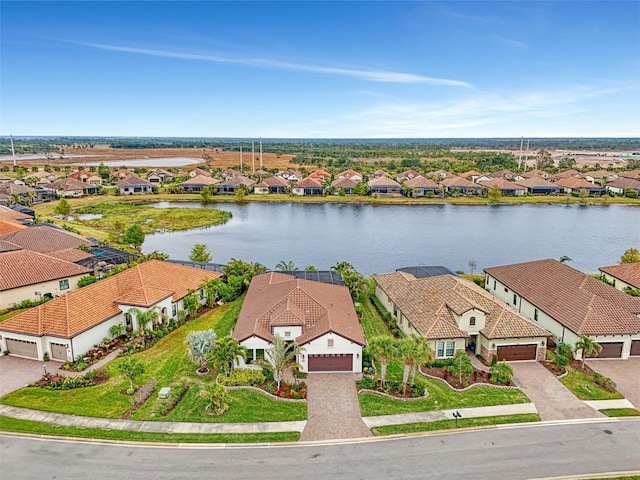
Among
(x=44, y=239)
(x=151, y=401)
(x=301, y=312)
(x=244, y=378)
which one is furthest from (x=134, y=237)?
(x=244, y=378)

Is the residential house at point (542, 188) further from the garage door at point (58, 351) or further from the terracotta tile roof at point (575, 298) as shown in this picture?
the garage door at point (58, 351)

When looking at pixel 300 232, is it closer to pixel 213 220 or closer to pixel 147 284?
pixel 213 220

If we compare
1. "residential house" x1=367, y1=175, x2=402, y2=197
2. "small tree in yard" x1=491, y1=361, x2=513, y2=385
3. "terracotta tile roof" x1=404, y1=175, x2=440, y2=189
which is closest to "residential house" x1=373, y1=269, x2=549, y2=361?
"small tree in yard" x1=491, y1=361, x2=513, y2=385

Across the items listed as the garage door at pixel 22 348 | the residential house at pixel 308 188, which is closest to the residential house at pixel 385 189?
the residential house at pixel 308 188

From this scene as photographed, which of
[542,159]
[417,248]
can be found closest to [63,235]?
[417,248]

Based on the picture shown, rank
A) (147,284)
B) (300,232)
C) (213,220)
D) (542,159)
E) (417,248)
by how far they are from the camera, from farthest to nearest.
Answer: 1. (542,159)
2. (213,220)
3. (300,232)
4. (417,248)
5. (147,284)

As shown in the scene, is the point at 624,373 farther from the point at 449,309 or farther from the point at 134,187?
the point at 134,187

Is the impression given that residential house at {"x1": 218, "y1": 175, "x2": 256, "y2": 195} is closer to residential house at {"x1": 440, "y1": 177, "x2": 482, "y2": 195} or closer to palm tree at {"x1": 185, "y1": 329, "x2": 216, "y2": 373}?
residential house at {"x1": 440, "y1": 177, "x2": 482, "y2": 195}
